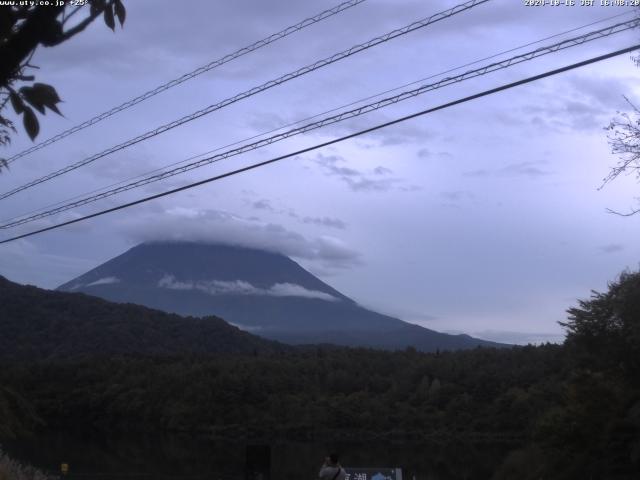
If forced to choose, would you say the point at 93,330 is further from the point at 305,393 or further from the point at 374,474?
the point at 374,474

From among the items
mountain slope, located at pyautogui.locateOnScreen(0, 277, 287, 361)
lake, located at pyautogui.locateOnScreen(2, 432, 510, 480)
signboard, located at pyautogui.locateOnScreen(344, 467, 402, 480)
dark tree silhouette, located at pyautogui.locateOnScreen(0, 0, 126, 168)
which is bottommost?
lake, located at pyautogui.locateOnScreen(2, 432, 510, 480)

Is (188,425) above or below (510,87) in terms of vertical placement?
below

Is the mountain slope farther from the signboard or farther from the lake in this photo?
the signboard

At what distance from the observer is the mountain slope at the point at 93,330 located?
367 feet

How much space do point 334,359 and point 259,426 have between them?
20490 millimetres

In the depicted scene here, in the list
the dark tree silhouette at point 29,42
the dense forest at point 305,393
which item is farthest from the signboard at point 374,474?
the dense forest at point 305,393

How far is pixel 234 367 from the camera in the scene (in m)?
90.8

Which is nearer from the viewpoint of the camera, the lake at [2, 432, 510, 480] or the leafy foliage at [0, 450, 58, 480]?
the leafy foliage at [0, 450, 58, 480]

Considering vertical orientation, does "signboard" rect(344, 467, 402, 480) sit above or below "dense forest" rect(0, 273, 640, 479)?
below

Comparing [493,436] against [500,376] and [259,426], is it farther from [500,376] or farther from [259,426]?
[259,426]

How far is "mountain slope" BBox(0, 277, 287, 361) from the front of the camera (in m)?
112

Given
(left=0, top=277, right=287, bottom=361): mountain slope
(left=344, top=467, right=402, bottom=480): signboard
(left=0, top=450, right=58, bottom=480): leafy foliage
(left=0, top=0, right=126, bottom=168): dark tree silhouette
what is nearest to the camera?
(left=0, top=0, right=126, bottom=168): dark tree silhouette

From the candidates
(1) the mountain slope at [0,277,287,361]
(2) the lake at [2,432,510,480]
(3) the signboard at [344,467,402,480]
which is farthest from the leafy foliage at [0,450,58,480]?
(1) the mountain slope at [0,277,287,361]

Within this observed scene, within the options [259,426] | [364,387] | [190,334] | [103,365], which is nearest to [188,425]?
[259,426]
